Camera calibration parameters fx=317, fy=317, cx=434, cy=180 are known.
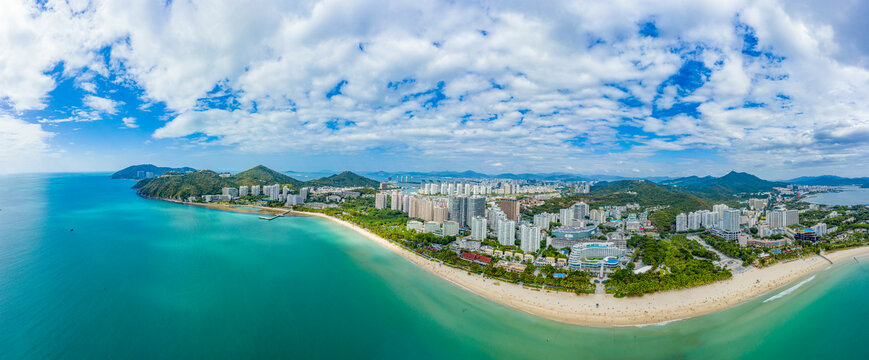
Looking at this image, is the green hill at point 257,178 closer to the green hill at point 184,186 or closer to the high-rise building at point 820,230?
the green hill at point 184,186

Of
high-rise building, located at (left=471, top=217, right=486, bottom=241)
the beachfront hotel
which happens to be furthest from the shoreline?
high-rise building, located at (left=471, top=217, right=486, bottom=241)

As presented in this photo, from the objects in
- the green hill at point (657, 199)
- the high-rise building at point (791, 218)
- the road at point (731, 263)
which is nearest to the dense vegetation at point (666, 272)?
the road at point (731, 263)

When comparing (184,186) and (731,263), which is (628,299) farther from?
(184,186)

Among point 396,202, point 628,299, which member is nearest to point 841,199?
point 628,299

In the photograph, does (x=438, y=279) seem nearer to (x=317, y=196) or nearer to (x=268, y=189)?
(x=317, y=196)

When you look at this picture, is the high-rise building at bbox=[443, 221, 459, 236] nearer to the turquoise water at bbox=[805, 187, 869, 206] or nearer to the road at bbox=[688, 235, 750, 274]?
the road at bbox=[688, 235, 750, 274]

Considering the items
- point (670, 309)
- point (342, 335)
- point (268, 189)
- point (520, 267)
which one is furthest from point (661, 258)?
point (268, 189)
